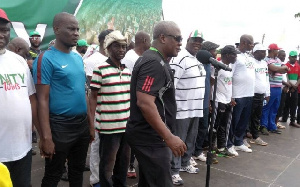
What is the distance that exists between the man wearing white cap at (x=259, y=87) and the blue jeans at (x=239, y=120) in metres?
0.62

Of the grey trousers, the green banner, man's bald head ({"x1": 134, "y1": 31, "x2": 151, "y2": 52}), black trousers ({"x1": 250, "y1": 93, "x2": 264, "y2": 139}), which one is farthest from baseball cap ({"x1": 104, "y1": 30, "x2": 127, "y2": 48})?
black trousers ({"x1": 250, "y1": 93, "x2": 264, "y2": 139})

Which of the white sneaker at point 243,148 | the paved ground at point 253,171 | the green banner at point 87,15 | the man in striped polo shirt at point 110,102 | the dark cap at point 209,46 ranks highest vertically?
the green banner at point 87,15

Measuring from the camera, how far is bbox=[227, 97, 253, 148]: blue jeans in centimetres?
560

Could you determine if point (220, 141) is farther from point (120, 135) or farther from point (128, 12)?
point (128, 12)

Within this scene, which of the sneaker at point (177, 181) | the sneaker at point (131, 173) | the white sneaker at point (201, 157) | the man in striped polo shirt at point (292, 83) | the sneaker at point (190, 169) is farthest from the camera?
the man in striped polo shirt at point (292, 83)

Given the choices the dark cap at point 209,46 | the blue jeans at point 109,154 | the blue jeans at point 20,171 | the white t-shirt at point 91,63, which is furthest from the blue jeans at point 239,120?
the blue jeans at point 20,171

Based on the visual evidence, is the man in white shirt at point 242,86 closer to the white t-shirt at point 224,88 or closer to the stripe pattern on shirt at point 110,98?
the white t-shirt at point 224,88

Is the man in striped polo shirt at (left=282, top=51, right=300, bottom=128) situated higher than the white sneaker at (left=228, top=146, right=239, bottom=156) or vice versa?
the man in striped polo shirt at (left=282, top=51, right=300, bottom=128)

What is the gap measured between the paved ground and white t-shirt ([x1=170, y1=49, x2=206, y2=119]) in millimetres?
1045

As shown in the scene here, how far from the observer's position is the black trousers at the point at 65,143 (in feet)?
8.86

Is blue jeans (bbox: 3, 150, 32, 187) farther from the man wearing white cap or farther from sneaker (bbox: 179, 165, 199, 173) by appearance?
the man wearing white cap

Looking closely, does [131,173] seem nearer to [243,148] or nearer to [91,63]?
[91,63]

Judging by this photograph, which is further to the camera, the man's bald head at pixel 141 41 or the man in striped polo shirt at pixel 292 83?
the man in striped polo shirt at pixel 292 83

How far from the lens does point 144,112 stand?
90.2 inches
